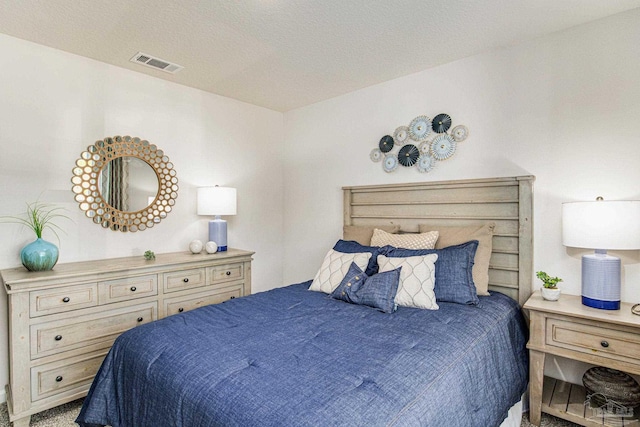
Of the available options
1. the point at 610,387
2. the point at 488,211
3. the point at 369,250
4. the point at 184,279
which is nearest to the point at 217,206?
the point at 184,279

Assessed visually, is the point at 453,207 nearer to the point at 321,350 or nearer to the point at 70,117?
the point at 321,350

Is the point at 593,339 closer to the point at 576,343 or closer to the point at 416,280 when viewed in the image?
the point at 576,343

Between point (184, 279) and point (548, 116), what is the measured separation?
3.05 metres

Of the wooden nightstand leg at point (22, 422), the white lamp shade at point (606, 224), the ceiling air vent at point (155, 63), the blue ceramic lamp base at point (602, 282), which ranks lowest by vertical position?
the wooden nightstand leg at point (22, 422)

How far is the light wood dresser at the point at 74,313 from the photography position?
1975 millimetres

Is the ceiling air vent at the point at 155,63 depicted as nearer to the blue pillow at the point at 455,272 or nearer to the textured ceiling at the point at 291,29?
the textured ceiling at the point at 291,29

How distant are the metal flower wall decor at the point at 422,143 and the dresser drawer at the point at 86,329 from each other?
2409mm

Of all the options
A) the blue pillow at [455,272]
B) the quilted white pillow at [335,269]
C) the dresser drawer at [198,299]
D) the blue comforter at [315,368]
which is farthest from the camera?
the dresser drawer at [198,299]

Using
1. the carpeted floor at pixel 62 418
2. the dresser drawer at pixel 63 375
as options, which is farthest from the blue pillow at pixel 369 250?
the dresser drawer at pixel 63 375

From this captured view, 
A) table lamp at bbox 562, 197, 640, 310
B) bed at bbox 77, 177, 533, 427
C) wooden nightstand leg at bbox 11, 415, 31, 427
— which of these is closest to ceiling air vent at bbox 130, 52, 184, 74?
bed at bbox 77, 177, 533, 427

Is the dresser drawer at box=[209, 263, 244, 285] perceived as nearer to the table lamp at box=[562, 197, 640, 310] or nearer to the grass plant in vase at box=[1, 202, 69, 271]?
the grass plant in vase at box=[1, 202, 69, 271]

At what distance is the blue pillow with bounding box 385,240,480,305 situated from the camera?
6.89ft

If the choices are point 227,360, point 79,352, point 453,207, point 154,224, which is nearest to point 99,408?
point 79,352

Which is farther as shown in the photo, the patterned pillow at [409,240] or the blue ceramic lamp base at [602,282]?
the patterned pillow at [409,240]
